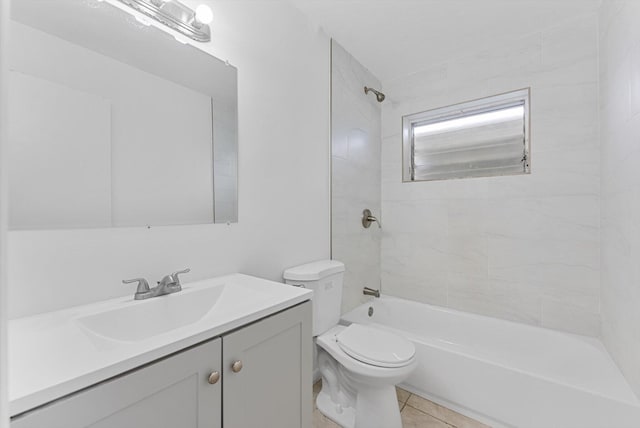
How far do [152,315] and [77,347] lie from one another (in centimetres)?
27

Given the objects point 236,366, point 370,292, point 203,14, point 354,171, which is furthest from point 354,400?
point 203,14

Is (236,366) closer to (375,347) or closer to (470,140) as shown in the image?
(375,347)

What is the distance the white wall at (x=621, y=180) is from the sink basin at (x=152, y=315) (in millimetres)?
1803

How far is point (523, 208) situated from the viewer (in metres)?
2.03

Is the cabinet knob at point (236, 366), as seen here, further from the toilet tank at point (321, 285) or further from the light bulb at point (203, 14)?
the light bulb at point (203, 14)

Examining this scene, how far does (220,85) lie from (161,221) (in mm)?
686

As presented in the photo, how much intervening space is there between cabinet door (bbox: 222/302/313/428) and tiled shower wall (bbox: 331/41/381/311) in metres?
1.05

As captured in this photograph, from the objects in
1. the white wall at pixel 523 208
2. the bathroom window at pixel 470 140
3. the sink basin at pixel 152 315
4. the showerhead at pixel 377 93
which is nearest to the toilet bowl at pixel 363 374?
the sink basin at pixel 152 315

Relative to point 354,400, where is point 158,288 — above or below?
above

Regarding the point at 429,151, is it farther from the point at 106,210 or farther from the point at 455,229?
the point at 106,210

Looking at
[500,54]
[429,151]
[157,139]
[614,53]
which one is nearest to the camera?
[157,139]

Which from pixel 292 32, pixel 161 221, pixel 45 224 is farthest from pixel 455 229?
pixel 45 224

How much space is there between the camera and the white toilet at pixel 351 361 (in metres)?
1.39

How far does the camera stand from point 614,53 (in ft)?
4.88
